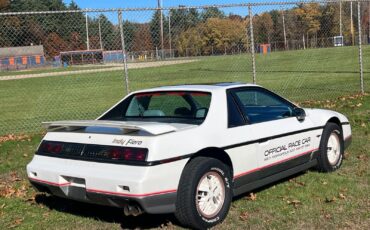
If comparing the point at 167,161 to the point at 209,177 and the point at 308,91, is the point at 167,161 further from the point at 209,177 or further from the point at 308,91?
the point at 308,91

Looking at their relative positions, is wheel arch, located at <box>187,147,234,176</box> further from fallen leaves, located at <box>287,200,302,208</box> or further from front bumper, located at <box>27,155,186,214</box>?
fallen leaves, located at <box>287,200,302,208</box>

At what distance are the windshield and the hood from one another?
14.4 inches

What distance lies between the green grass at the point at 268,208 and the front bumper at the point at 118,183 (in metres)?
0.49

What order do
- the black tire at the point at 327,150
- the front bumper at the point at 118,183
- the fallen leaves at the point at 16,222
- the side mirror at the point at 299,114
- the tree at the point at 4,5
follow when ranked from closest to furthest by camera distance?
1. the front bumper at the point at 118,183
2. the fallen leaves at the point at 16,222
3. the side mirror at the point at 299,114
4. the black tire at the point at 327,150
5. the tree at the point at 4,5

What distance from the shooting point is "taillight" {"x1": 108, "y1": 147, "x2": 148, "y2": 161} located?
435 cm

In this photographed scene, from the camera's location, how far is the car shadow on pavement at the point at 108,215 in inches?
195

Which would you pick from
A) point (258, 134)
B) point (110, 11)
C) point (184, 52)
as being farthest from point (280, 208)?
point (184, 52)

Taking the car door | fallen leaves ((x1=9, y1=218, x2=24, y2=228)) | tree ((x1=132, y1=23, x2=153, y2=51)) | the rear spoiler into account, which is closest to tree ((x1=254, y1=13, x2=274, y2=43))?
tree ((x1=132, y1=23, x2=153, y2=51))

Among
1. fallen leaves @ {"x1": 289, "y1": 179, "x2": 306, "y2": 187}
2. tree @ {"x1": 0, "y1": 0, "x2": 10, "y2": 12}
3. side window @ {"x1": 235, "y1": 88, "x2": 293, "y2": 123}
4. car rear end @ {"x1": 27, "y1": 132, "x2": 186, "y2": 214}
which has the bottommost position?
fallen leaves @ {"x1": 289, "y1": 179, "x2": 306, "y2": 187}

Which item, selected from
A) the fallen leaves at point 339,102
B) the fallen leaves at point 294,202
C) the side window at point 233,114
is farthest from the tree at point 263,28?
the fallen leaves at point 294,202

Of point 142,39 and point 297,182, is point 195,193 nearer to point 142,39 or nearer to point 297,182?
point 297,182

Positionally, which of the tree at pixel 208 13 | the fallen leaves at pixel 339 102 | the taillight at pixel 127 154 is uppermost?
the tree at pixel 208 13

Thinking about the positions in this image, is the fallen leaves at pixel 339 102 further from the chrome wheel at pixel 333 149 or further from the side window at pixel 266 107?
the side window at pixel 266 107

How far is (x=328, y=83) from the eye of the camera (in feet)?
60.4
